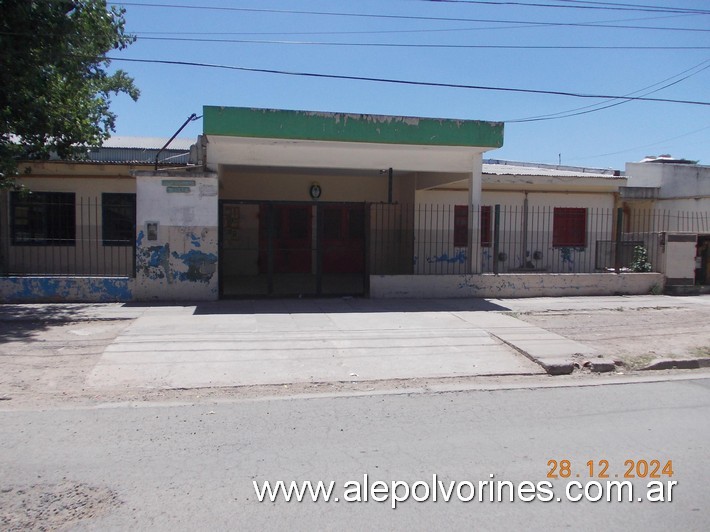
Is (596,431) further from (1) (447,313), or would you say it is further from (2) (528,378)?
(1) (447,313)

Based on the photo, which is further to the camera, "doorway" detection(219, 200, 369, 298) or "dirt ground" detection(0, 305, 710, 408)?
"doorway" detection(219, 200, 369, 298)

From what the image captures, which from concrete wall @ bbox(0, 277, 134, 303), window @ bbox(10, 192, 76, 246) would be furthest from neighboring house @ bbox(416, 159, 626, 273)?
window @ bbox(10, 192, 76, 246)

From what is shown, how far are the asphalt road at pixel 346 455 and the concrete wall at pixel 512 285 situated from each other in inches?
261

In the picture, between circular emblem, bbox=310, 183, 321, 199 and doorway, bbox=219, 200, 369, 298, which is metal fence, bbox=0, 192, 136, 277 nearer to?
doorway, bbox=219, 200, 369, 298

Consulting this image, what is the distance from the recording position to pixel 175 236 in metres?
12.4

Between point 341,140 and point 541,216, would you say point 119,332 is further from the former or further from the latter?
point 541,216

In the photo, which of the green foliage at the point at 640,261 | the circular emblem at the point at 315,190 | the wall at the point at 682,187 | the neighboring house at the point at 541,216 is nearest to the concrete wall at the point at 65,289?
the circular emblem at the point at 315,190

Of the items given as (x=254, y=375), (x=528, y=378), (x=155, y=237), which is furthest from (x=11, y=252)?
(x=528, y=378)

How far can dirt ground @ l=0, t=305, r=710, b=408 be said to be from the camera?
6.82 metres

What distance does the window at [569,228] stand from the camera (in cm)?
1973

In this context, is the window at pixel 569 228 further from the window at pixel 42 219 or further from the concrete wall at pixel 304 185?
the window at pixel 42 219

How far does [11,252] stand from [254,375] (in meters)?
12.0

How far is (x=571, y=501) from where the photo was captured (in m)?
4.09

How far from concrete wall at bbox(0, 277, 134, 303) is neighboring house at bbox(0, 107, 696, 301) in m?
0.02
